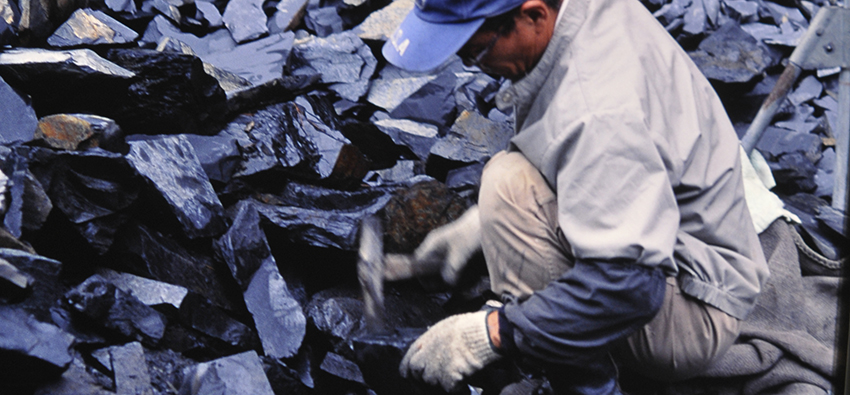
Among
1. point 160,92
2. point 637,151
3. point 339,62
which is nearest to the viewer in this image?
point 637,151

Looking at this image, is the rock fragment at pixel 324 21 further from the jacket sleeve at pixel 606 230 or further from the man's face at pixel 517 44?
the jacket sleeve at pixel 606 230

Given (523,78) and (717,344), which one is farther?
(717,344)

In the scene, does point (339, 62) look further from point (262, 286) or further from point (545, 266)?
point (545, 266)

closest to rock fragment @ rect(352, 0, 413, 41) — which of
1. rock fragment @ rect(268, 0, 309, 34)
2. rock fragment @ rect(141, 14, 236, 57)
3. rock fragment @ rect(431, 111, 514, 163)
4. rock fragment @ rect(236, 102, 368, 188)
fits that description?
rock fragment @ rect(268, 0, 309, 34)

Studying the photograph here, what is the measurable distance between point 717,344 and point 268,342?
1633mm

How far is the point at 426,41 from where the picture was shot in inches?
66.0

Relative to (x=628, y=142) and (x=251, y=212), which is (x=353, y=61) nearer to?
(x=251, y=212)

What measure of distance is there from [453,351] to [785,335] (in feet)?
4.16

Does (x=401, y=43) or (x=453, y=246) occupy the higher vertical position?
(x=401, y=43)

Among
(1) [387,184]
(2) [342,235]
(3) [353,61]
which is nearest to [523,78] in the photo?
(2) [342,235]

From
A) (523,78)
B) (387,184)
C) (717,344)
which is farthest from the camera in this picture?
(387,184)

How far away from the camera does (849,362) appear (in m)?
1.14

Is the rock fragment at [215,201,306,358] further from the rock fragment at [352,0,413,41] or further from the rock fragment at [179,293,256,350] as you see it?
the rock fragment at [352,0,413,41]

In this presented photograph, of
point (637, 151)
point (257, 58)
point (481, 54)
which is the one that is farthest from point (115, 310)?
point (257, 58)
